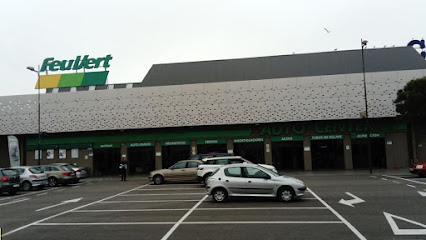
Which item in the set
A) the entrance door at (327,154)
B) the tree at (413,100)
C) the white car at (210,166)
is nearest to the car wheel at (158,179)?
the white car at (210,166)

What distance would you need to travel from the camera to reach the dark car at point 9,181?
64.6ft

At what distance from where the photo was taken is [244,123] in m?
32.5

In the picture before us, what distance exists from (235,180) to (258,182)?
2.81ft

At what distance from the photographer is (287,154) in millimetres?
33438

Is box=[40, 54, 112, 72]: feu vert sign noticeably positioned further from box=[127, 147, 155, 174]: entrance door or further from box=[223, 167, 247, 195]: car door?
box=[223, 167, 247, 195]: car door

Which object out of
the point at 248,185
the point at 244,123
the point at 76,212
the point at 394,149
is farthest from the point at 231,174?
the point at 394,149

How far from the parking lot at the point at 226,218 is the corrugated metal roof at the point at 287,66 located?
21742 mm

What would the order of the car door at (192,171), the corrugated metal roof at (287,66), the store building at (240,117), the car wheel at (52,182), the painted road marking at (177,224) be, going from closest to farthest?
the painted road marking at (177,224)
the car door at (192,171)
the car wheel at (52,182)
the store building at (240,117)
the corrugated metal roof at (287,66)

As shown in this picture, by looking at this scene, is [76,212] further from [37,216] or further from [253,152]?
[253,152]

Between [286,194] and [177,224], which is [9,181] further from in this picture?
[286,194]

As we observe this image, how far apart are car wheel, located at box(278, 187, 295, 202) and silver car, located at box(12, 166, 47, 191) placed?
16.4m

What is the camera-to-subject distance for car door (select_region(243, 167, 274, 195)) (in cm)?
1329

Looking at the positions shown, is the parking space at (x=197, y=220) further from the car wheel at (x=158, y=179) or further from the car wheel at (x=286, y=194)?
the car wheel at (x=158, y=179)

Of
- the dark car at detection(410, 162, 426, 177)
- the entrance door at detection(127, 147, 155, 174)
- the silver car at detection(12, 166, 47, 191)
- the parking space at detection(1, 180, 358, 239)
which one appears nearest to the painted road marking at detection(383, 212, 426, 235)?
the parking space at detection(1, 180, 358, 239)
